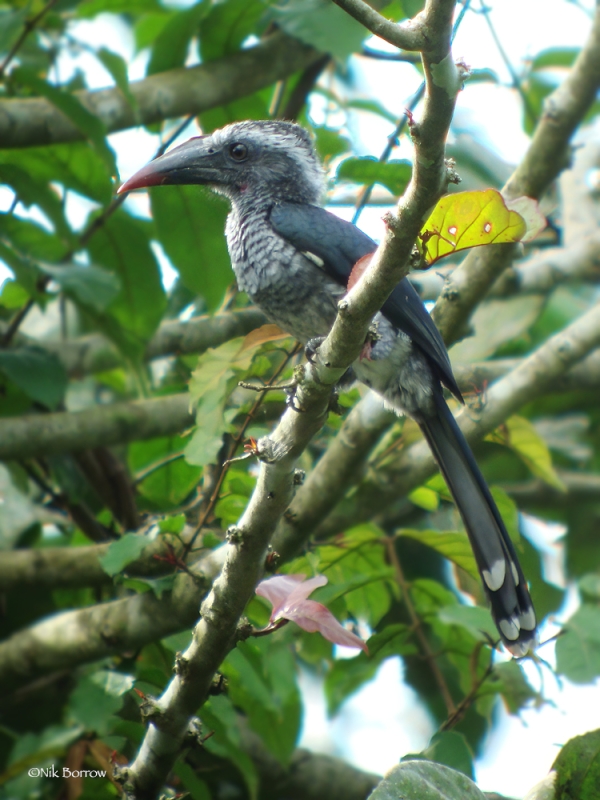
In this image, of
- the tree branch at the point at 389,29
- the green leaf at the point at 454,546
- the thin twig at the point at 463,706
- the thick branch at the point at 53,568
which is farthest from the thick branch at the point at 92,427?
the tree branch at the point at 389,29

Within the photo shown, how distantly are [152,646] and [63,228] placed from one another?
1.34 metres

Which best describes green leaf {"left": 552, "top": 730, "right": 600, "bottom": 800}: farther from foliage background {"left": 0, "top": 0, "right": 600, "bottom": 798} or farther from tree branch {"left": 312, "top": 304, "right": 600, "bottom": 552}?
tree branch {"left": 312, "top": 304, "right": 600, "bottom": 552}

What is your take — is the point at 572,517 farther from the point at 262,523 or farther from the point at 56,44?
the point at 56,44

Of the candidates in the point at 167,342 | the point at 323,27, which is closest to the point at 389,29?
the point at 323,27

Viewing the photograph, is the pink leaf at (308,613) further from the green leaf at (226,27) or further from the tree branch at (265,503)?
the green leaf at (226,27)

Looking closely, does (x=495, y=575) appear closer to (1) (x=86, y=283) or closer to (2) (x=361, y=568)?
(2) (x=361, y=568)

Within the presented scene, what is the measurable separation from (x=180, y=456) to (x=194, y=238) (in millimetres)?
716

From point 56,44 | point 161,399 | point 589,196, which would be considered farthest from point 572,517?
point 56,44

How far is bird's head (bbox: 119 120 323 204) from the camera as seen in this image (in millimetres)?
2592

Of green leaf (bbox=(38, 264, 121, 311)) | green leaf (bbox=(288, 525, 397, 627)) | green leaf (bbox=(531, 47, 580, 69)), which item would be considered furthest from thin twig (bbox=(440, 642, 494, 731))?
green leaf (bbox=(531, 47, 580, 69))

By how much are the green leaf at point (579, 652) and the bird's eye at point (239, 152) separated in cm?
172

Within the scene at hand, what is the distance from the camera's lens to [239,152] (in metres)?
2.65

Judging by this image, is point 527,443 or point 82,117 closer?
point 82,117

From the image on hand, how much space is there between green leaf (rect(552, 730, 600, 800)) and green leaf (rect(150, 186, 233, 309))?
1.64 meters
